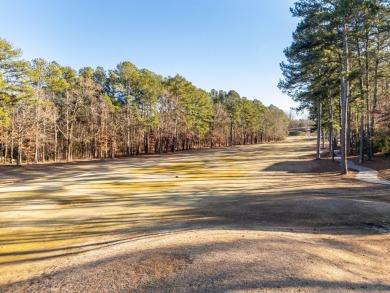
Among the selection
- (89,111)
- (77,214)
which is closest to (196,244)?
(77,214)

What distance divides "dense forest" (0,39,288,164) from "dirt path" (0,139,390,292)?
2105 centimetres

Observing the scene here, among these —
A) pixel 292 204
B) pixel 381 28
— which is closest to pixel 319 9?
pixel 381 28

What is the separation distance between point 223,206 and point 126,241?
17.8 ft

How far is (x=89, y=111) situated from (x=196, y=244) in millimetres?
44082

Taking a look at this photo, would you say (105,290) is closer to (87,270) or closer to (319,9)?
(87,270)

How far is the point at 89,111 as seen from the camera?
1763 inches

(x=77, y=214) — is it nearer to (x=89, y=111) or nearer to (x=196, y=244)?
(x=196, y=244)

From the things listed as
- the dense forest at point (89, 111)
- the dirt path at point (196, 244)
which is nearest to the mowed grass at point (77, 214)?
the dirt path at point (196, 244)

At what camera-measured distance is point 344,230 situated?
25.7ft

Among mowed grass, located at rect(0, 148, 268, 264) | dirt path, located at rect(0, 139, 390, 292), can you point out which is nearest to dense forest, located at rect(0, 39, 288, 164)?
mowed grass, located at rect(0, 148, 268, 264)

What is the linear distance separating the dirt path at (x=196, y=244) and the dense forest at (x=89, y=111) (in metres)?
21.1

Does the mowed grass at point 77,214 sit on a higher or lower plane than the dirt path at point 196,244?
lower

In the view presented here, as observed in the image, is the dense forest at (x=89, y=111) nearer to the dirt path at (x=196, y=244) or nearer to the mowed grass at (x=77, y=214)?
the mowed grass at (x=77, y=214)

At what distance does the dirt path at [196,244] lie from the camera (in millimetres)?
4348
